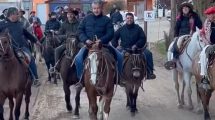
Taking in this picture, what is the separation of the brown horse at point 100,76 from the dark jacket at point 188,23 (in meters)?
3.83

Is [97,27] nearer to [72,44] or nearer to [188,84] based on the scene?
[72,44]

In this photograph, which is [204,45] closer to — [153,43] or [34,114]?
[34,114]

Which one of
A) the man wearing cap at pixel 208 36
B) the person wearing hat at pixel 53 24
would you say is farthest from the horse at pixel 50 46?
the man wearing cap at pixel 208 36

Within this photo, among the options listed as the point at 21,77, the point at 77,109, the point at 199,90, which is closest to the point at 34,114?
the point at 77,109

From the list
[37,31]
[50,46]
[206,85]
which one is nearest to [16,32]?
[206,85]

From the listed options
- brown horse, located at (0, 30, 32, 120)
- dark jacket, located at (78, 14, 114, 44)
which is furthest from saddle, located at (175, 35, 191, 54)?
brown horse, located at (0, 30, 32, 120)

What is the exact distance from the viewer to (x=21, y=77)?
11852mm

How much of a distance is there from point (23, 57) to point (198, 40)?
4206 millimetres

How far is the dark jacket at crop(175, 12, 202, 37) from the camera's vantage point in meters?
14.5

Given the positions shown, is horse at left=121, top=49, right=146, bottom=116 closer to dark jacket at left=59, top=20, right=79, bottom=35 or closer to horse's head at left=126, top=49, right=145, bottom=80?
horse's head at left=126, top=49, right=145, bottom=80

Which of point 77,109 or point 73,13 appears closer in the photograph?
point 77,109

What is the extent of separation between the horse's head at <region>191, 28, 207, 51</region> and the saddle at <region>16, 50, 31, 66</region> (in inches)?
158

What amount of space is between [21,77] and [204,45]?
4.37 metres

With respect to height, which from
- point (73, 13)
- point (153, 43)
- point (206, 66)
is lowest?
point (153, 43)
